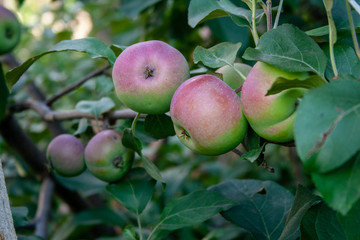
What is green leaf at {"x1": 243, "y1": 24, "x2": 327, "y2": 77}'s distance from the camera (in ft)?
1.66

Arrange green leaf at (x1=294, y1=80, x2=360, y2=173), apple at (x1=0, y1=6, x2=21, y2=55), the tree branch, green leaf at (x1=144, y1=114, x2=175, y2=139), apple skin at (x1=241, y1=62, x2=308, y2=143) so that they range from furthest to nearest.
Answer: the tree branch < apple at (x1=0, y1=6, x2=21, y2=55) < green leaf at (x1=144, y1=114, x2=175, y2=139) < apple skin at (x1=241, y1=62, x2=308, y2=143) < green leaf at (x1=294, y1=80, x2=360, y2=173)

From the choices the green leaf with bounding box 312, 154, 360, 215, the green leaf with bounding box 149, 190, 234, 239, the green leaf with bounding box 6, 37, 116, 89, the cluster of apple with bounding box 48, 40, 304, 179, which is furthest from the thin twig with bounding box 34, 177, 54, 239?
the green leaf with bounding box 312, 154, 360, 215

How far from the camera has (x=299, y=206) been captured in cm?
66

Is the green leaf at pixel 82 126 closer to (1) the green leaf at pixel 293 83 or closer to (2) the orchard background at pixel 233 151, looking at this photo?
(2) the orchard background at pixel 233 151

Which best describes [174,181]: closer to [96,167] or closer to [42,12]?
[96,167]

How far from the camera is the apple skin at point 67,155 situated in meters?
0.90

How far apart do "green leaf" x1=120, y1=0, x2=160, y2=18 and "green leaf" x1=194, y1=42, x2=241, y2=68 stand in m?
0.76

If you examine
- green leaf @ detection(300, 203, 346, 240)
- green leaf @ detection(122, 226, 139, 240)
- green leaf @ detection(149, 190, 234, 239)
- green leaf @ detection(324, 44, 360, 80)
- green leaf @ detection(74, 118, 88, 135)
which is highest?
green leaf @ detection(324, 44, 360, 80)

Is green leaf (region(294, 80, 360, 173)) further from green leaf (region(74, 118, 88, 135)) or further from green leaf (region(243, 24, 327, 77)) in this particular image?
green leaf (region(74, 118, 88, 135))

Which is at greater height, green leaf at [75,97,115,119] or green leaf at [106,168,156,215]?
green leaf at [75,97,115,119]

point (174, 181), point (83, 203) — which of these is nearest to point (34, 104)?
point (83, 203)

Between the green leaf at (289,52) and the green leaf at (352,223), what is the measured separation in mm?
187

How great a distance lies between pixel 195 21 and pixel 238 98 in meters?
0.18

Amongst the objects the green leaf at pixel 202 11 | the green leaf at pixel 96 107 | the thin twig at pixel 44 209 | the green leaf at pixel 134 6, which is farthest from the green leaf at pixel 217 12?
the thin twig at pixel 44 209
